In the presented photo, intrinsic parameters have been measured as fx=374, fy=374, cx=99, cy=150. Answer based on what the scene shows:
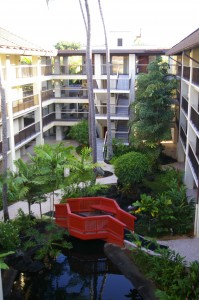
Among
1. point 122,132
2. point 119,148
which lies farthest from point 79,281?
point 122,132

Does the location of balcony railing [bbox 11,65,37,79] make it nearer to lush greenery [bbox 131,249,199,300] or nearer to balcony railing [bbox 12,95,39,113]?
balcony railing [bbox 12,95,39,113]

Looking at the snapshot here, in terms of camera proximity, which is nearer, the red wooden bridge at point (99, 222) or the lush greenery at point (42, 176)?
the red wooden bridge at point (99, 222)

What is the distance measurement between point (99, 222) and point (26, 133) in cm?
1500

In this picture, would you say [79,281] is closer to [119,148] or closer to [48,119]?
[119,148]

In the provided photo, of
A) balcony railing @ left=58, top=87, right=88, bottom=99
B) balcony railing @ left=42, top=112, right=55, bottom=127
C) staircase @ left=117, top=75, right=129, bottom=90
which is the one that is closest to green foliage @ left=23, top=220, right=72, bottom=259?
balcony railing @ left=42, top=112, right=55, bottom=127

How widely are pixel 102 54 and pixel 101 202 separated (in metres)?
21.7

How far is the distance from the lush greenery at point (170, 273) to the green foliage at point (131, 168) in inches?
280

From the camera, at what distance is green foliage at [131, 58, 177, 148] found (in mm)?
27703

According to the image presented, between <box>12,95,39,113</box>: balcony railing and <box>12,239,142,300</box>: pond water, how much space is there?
47.5 ft

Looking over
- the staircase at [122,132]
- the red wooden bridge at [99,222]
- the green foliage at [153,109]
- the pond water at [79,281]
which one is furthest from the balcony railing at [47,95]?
the pond water at [79,281]

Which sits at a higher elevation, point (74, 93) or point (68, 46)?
point (68, 46)

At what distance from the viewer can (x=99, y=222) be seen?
18.2 metres

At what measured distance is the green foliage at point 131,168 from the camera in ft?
75.5

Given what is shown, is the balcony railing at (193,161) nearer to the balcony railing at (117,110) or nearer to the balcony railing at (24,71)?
the balcony railing at (117,110)
